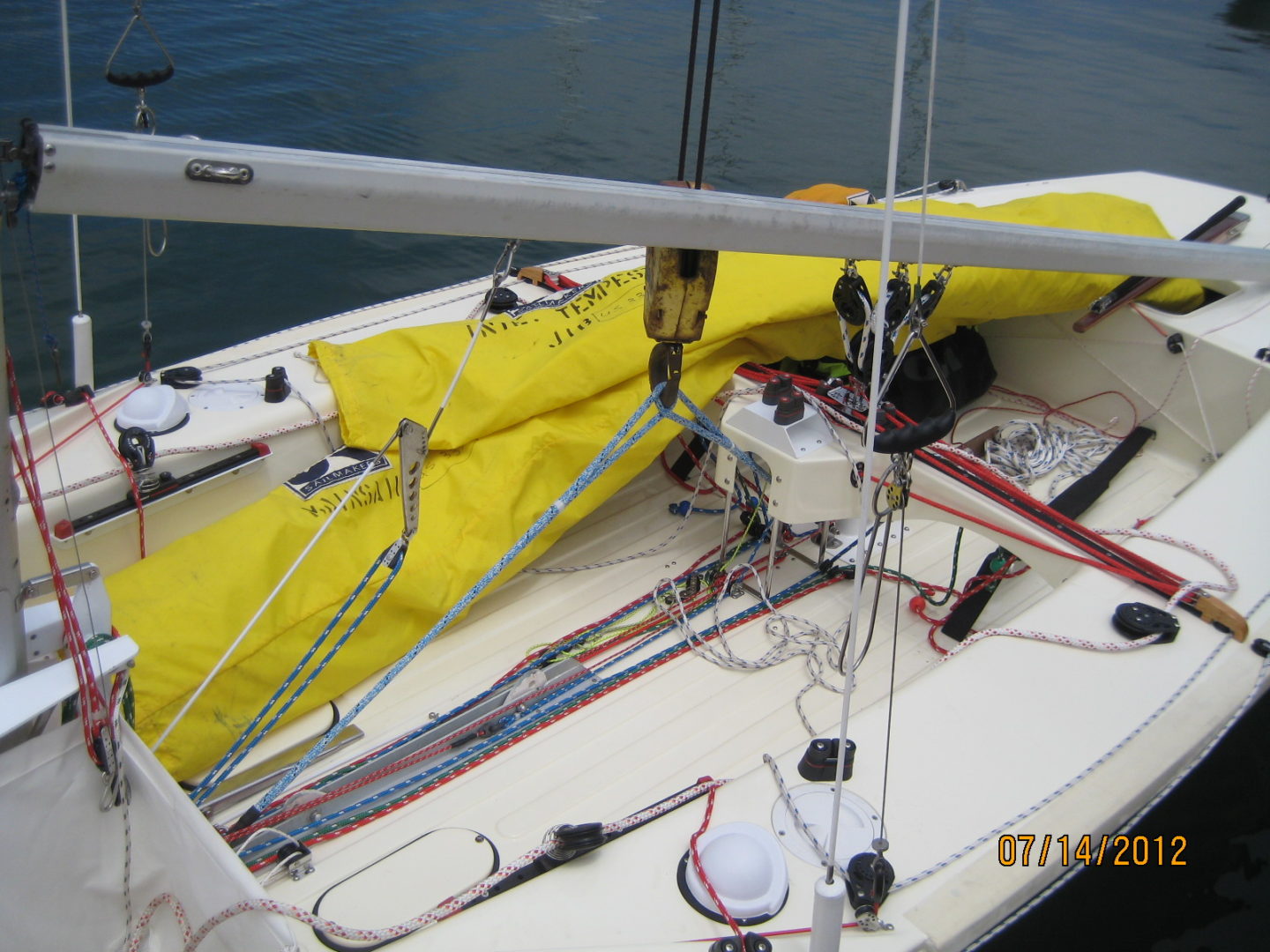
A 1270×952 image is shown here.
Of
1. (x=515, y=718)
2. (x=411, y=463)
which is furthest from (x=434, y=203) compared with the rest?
(x=515, y=718)

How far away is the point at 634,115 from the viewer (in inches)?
332

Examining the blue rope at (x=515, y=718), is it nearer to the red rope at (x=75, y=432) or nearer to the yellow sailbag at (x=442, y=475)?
the yellow sailbag at (x=442, y=475)

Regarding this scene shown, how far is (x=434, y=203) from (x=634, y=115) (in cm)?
769

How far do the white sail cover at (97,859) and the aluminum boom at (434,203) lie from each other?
2.15 feet

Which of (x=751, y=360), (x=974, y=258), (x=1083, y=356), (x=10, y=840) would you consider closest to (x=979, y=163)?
(x=1083, y=356)

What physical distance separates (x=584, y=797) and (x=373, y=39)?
799cm

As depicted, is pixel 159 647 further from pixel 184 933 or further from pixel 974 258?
pixel 974 258

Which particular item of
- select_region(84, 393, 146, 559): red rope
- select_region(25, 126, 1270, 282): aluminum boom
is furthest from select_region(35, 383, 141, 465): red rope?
select_region(25, 126, 1270, 282): aluminum boom

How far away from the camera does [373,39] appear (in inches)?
333

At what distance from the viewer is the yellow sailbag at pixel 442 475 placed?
1925 mm

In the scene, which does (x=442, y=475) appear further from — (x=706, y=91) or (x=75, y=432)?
(x=706, y=91)

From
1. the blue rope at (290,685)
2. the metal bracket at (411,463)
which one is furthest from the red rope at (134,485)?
the metal bracket at (411,463)

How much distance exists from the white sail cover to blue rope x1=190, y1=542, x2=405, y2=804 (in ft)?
1.21
